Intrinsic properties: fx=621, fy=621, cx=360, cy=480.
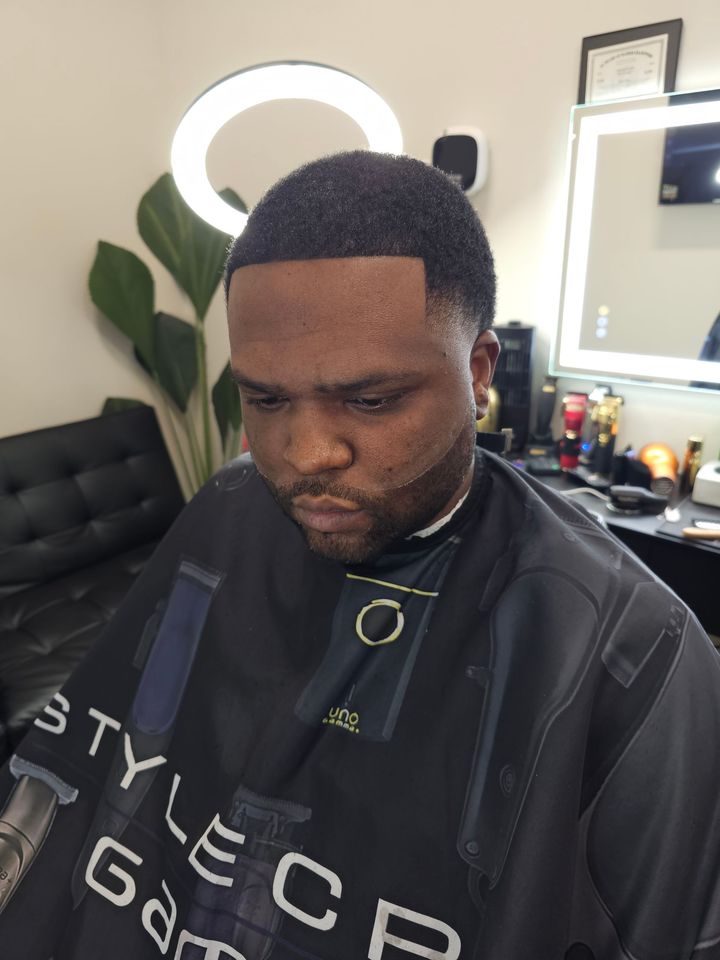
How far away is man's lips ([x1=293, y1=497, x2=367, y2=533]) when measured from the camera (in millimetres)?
678

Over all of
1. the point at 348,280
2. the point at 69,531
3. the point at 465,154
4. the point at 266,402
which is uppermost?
the point at 465,154

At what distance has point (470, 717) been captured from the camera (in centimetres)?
71

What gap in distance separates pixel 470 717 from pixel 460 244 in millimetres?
526

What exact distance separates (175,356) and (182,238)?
0.44m

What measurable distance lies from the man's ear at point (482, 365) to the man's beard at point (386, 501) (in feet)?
0.15

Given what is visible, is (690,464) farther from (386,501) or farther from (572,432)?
(386,501)

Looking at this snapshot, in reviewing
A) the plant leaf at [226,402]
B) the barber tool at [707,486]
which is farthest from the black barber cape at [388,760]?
the plant leaf at [226,402]

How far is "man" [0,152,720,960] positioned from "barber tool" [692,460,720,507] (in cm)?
90

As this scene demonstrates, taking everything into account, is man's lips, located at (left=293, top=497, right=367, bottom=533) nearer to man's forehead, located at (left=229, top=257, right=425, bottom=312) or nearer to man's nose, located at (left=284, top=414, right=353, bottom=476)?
man's nose, located at (left=284, top=414, right=353, bottom=476)

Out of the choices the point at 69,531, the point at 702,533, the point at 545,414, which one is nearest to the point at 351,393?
the point at 702,533

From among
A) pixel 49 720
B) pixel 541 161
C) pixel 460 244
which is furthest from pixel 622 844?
pixel 541 161

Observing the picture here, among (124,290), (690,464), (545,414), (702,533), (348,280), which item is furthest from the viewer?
(124,290)

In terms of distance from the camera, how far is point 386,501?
68 centimetres

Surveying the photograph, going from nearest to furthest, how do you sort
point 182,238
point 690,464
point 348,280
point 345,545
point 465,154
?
point 348,280 < point 345,545 < point 690,464 < point 465,154 < point 182,238
